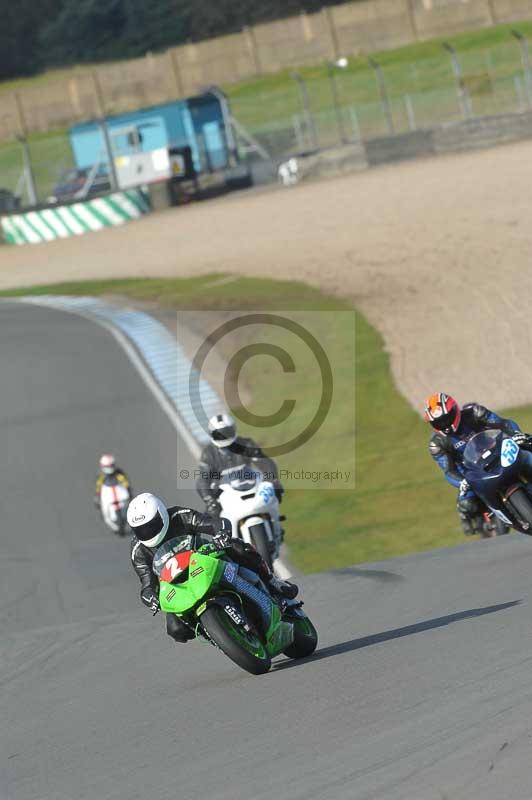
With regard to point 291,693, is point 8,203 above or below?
below

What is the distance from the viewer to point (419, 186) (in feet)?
122

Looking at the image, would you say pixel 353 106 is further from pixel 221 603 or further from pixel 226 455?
pixel 221 603

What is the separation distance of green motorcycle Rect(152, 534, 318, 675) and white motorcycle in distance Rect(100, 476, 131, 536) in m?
9.13

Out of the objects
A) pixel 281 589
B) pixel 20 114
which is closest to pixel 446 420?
pixel 281 589

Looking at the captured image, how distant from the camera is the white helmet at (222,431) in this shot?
12.9 metres

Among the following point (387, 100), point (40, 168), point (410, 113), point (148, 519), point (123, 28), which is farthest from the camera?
point (123, 28)

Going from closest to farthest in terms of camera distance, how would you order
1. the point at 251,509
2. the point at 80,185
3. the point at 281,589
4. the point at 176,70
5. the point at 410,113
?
the point at 281,589 → the point at 251,509 → the point at 410,113 → the point at 80,185 → the point at 176,70

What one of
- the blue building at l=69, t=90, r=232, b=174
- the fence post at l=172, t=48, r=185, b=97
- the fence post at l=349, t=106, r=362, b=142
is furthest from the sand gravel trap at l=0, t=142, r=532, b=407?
the fence post at l=172, t=48, r=185, b=97

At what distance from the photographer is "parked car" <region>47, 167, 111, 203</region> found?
161 ft

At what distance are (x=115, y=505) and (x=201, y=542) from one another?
31.0ft

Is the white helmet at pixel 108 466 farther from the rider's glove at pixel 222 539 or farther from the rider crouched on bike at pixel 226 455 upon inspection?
the rider's glove at pixel 222 539

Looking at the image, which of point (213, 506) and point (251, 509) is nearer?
point (251, 509)

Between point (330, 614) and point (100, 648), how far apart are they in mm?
1784

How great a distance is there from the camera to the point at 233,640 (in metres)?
7.82
